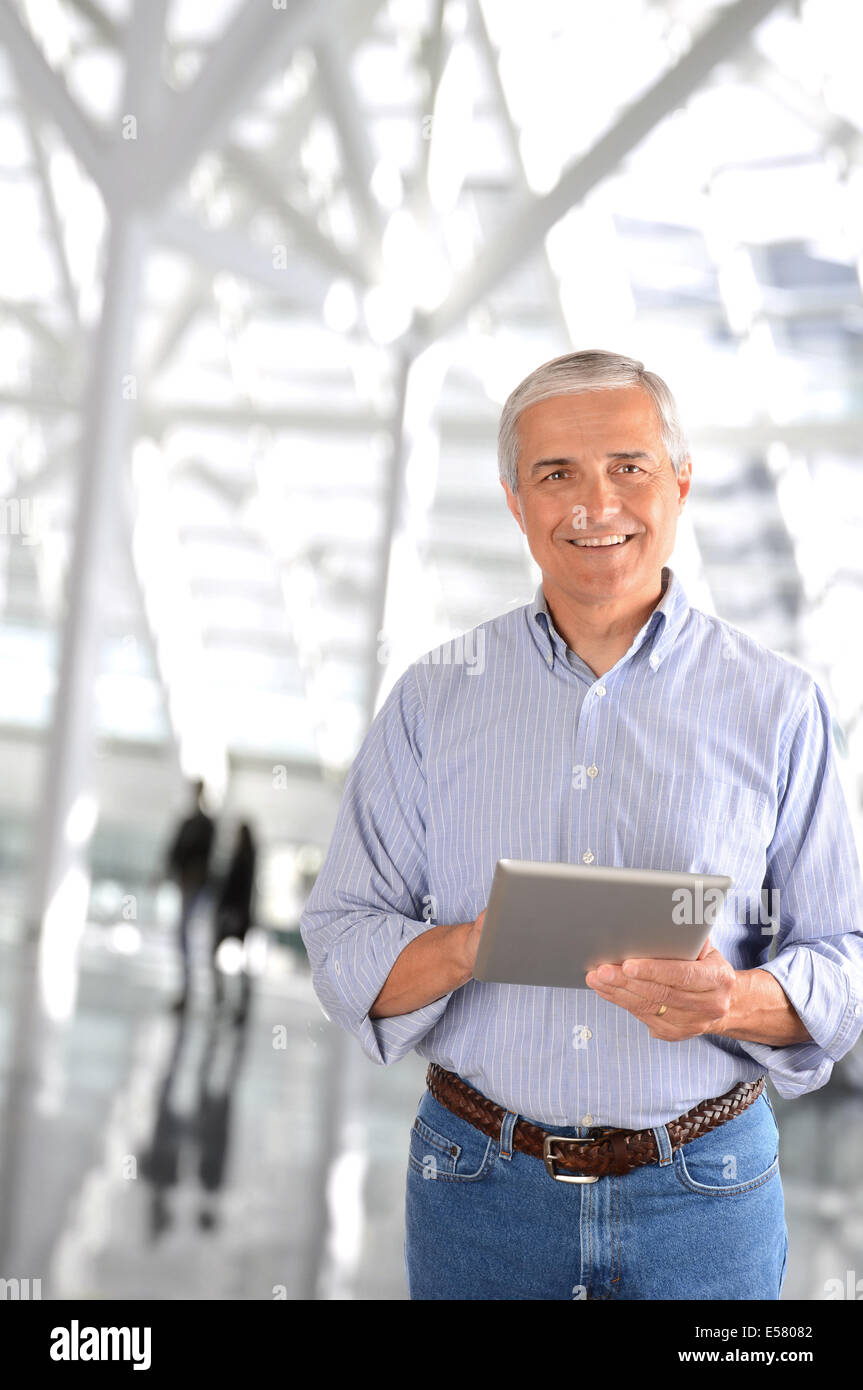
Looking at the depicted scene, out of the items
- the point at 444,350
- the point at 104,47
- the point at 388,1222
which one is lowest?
the point at 388,1222

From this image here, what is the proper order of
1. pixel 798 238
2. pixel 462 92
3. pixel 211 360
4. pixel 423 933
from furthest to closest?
pixel 211 360 → pixel 798 238 → pixel 462 92 → pixel 423 933

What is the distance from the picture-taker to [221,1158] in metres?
7.31

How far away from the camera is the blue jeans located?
2.42 meters

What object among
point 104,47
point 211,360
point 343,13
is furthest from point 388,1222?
point 211,360

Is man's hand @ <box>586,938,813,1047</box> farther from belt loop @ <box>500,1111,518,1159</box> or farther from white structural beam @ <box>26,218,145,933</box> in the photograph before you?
white structural beam @ <box>26,218,145,933</box>

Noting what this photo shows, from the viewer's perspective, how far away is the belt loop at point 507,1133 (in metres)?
2.46

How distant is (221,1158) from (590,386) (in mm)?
5833

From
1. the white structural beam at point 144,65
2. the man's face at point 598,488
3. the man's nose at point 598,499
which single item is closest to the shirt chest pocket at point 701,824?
the man's face at point 598,488

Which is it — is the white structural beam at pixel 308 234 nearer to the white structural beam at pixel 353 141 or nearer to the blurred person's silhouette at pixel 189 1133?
the white structural beam at pixel 353 141

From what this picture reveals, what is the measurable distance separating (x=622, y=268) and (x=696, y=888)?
59.7ft

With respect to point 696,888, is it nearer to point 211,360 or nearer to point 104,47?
point 104,47

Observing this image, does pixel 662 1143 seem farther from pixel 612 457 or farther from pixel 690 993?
pixel 612 457

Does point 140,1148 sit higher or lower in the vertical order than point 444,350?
lower

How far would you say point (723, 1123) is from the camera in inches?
98.1
